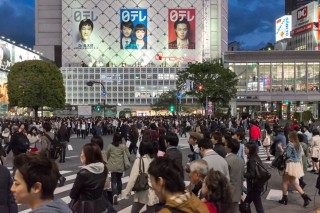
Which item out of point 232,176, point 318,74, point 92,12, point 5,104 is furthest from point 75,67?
point 232,176

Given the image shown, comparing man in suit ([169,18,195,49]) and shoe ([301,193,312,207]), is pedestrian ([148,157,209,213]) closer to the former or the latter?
shoe ([301,193,312,207])

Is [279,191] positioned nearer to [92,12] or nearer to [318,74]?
[318,74]

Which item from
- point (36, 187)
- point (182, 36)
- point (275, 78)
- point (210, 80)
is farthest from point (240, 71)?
point (36, 187)

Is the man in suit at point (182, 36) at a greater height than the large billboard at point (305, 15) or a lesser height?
lesser

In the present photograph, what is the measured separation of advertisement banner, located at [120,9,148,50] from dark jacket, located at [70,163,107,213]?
349ft

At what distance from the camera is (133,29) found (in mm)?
112250

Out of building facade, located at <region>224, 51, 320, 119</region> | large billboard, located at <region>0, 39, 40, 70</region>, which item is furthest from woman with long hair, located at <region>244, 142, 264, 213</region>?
building facade, located at <region>224, 51, 320, 119</region>

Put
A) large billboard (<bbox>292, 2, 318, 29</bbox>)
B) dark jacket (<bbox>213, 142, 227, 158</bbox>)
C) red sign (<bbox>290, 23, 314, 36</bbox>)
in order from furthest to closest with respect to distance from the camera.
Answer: red sign (<bbox>290, 23, 314, 36</bbox>), large billboard (<bbox>292, 2, 318, 29</bbox>), dark jacket (<bbox>213, 142, 227, 158</bbox>)

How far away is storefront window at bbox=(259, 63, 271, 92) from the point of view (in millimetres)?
85250

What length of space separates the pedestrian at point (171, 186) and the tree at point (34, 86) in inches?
2462

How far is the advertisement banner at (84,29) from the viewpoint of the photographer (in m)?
111

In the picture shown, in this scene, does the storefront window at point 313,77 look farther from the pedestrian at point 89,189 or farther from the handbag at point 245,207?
the pedestrian at point 89,189

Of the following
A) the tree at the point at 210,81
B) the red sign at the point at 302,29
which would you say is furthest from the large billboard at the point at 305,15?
the tree at the point at 210,81

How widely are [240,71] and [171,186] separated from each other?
83502 millimetres
